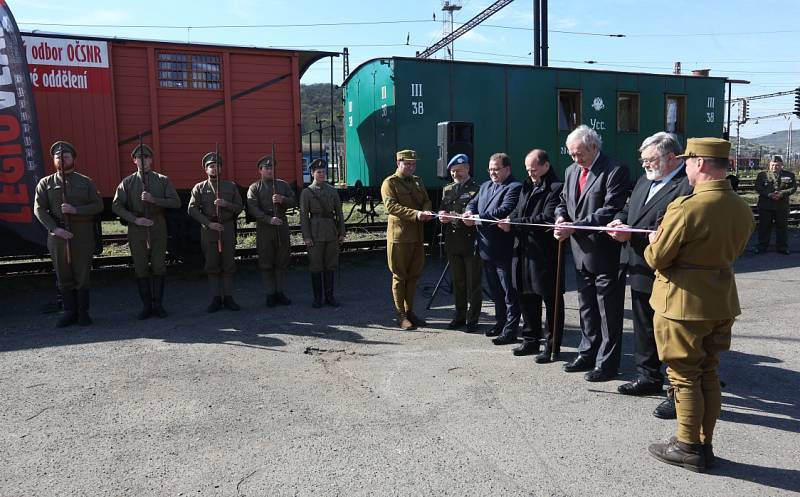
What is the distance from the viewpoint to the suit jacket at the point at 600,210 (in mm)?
4320

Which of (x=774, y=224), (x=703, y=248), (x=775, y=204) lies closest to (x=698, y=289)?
(x=703, y=248)

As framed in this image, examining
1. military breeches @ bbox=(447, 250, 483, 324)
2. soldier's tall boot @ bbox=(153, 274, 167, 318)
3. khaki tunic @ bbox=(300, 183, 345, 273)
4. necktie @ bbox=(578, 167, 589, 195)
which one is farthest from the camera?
Result: khaki tunic @ bbox=(300, 183, 345, 273)

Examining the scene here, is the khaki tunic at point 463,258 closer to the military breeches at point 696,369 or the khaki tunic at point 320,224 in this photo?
the khaki tunic at point 320,224

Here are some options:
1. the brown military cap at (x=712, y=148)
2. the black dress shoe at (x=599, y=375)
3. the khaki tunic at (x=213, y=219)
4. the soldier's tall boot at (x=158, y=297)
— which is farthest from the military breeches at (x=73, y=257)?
the brown military cap at (x=712, y=148)

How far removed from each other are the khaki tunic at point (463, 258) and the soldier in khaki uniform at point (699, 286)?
2856 millimetres

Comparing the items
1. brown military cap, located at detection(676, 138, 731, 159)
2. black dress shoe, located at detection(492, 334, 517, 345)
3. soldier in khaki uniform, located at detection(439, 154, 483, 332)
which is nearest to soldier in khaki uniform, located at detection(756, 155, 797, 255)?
soldier in khaki uniform, located at detection(439, 154, 483, 332)

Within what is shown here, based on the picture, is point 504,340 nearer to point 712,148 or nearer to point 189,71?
point 712,148

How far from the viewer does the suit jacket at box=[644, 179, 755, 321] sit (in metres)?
2.97

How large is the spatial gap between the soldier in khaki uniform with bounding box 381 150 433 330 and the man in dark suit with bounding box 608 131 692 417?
7.67ft

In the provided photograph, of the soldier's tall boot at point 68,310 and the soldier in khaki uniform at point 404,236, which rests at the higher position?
the soldier in khaki uniform at point 404,236

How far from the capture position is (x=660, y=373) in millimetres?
4203

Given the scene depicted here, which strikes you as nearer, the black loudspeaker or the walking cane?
the walking cane

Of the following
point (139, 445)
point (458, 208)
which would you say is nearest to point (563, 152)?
point (458, 208)

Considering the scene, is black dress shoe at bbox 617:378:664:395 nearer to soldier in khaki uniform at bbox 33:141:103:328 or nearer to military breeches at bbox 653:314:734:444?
military breeches at bbox 653:314:734:444
